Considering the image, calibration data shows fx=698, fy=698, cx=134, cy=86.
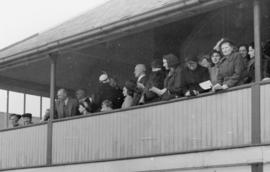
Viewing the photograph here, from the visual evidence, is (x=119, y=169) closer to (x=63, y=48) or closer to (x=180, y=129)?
(x=180, y=129)

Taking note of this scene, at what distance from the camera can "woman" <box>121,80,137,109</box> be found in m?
13.5

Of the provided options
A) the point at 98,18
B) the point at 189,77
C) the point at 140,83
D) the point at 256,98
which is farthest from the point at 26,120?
the point at 256,98

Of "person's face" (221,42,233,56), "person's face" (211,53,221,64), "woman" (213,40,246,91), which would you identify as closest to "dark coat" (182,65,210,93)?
"person's face" (211,53,221,64)

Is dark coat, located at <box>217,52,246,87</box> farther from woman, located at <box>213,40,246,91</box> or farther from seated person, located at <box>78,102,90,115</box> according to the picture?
seated person, located at <box>78,102,90,115</box>

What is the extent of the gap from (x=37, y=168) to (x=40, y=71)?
4654 millimetres

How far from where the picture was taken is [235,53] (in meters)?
11.3

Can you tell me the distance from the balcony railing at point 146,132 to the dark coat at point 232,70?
25cm

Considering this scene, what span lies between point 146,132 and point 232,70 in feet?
7.84

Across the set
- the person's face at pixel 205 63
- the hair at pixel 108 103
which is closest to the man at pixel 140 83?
the hair at pixel 108 103

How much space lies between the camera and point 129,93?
13758 millimetres

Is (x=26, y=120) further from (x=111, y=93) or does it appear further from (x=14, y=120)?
(x=111, y=93)

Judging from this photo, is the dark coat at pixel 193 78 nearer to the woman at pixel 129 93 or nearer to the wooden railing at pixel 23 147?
the woman at pixel 129 93

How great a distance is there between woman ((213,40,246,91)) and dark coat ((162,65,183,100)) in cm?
88

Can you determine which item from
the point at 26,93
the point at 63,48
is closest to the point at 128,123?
the point at 63,48
